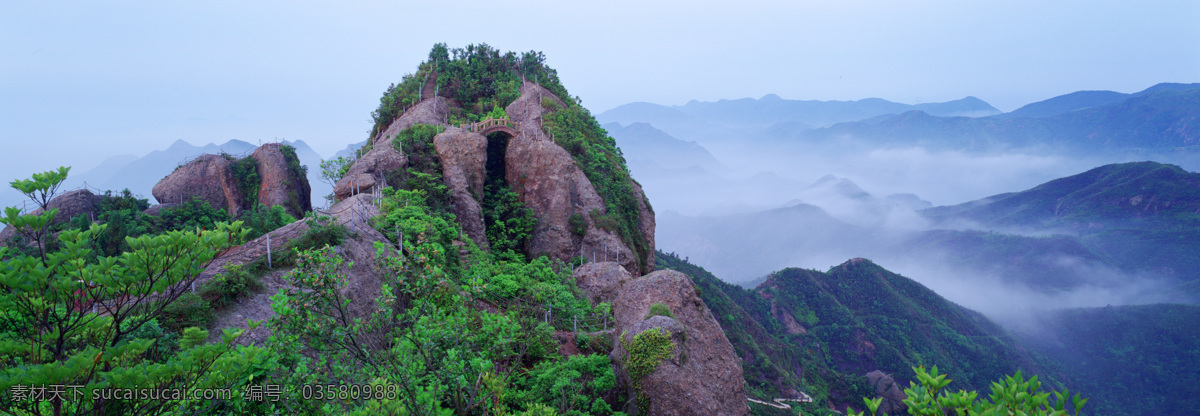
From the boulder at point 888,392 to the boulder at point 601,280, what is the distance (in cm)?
4304

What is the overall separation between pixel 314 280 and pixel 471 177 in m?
22.7

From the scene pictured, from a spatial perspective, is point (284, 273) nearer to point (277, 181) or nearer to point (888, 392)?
point (277, 181)

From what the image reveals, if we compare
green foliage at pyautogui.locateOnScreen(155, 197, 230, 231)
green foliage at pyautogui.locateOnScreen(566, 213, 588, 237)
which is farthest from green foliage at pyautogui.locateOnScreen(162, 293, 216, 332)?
green foliage at pyautogui.locateOnScreen(155, 197, 230, 231)

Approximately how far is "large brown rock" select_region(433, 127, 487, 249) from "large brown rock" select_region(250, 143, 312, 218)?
12030 mm

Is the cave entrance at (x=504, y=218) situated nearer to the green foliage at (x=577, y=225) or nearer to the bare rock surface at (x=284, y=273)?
the green foliage at (x=577, y=225)

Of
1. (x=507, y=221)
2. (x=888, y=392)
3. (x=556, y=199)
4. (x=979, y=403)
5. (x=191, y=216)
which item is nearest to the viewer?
(x=979, y=403)

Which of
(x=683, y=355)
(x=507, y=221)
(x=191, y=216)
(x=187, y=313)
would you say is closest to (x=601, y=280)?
(x=507, y=221)

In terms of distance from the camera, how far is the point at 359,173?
86.1 feet

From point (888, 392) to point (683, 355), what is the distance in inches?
2083

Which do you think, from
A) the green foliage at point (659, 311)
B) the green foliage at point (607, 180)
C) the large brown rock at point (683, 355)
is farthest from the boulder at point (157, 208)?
the green foliage at point (659, 311)

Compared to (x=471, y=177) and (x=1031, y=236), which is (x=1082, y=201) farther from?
(x=471, y=177)

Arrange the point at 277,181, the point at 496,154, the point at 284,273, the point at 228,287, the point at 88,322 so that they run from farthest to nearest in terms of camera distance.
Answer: the point at 277,181
the point at 496,154
the point at 228,287
the point at 284,273
the point at 88,322

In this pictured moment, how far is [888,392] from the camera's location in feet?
186

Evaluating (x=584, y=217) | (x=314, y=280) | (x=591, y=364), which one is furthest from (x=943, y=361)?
(x=314, y=280)
